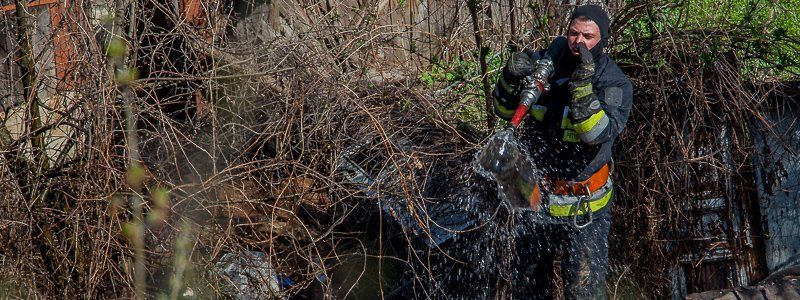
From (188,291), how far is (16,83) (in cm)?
132

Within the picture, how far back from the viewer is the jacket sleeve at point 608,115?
4.33 m

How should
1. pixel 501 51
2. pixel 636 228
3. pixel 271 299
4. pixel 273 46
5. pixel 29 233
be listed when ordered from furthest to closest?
1. pixel 501 51
2. pixel 636 228
3. pixel 273 46
4. pixel 271 299
5. pixel 29 233

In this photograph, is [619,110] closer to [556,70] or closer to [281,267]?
[556,70]

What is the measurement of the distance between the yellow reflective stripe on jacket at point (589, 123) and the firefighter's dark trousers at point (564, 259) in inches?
23.0

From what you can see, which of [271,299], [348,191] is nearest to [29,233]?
[271,299]

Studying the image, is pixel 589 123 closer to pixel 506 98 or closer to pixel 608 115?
pixel 608 115

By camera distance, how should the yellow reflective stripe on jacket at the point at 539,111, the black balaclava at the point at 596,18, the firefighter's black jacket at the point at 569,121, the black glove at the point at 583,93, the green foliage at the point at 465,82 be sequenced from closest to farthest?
the black glove at the point at 583,93 < the firefighter's black jacket at the point at 569,121 < the black balaclava at the point at 596,18 < the yellow reflective stripe on jacket at the point at 539,111 < the green foliage at the point at 465,82

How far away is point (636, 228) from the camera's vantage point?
17.8 feet

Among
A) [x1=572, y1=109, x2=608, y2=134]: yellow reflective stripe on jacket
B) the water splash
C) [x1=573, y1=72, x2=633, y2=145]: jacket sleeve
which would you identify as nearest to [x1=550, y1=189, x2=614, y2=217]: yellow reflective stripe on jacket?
the water splash

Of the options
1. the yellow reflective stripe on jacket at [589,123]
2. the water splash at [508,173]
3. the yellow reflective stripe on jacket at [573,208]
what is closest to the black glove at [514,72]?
the water splash at [508,173]

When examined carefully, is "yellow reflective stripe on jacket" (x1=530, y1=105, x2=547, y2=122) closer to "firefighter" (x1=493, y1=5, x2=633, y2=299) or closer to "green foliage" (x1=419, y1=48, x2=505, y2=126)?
"firefighter" (x1=493, y1=5, x2=633, y2=299)

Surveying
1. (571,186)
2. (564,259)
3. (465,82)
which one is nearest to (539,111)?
(571,186)

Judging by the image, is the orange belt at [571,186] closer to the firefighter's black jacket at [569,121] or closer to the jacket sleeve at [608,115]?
the firefighter's black jacket at [569,121]

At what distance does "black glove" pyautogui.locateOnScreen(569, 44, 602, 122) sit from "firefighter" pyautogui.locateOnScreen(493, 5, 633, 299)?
0.24ft
